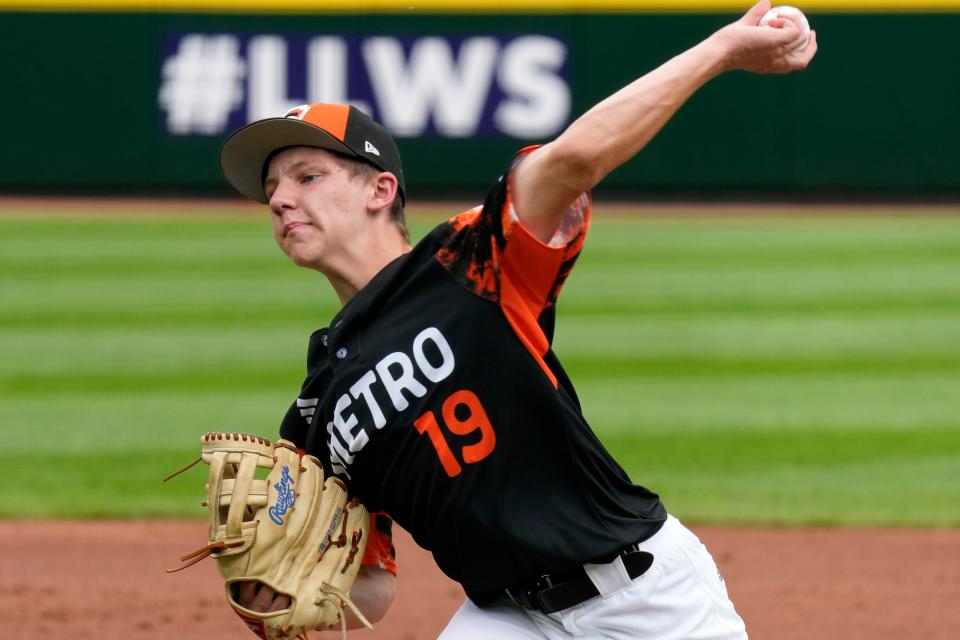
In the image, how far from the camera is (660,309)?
1062 centimetres

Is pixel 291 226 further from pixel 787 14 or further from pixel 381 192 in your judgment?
pixel 787 14

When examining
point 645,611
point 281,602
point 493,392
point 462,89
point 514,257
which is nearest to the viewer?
point 514,257

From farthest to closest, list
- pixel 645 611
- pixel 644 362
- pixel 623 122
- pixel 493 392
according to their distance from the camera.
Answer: pixel 644 362 → pixel 645 611 → pixel 493 392 → pixel 623 122

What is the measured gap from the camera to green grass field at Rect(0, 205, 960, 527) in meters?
6.95

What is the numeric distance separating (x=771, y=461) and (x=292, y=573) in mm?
4769

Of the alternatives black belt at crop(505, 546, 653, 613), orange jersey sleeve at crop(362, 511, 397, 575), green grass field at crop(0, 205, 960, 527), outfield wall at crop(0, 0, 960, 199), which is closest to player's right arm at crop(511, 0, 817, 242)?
black belt at crop(505, 546, 653, 613)

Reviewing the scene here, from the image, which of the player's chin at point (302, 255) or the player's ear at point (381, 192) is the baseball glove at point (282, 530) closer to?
the player's chin at point (302, 255)

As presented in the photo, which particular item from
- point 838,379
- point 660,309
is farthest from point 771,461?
point 660,309

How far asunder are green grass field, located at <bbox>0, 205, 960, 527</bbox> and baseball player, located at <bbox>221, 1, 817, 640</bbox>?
147 inches

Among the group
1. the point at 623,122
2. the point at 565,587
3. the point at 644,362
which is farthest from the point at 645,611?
the point at 644,362

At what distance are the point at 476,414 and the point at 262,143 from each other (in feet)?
2.55

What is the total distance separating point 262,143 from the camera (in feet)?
9.79

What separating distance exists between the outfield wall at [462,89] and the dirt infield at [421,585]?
10.7 meters

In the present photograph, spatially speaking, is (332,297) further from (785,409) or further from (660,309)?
(785,409)
